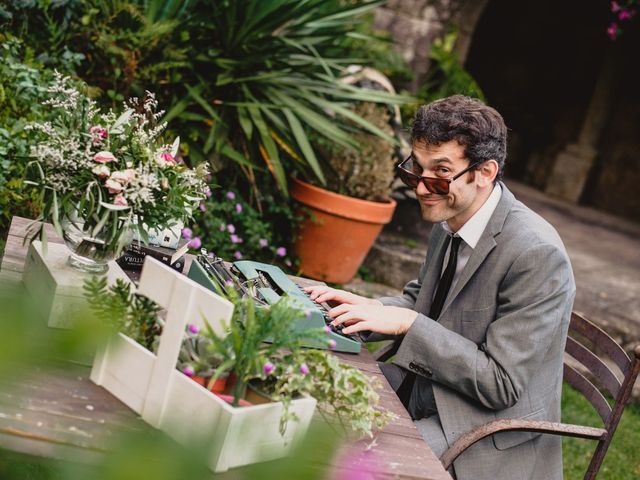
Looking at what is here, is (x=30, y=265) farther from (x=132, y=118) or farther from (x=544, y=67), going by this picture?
(x=544, y=67)

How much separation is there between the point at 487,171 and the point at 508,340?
0.48 meters

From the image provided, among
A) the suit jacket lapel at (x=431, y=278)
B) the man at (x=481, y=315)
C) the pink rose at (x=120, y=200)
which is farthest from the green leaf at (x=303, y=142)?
the pink rose at (x=120, y=200)

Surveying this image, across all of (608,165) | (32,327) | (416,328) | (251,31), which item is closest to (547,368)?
(416,328)

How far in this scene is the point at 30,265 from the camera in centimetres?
184

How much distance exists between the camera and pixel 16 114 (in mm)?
3832

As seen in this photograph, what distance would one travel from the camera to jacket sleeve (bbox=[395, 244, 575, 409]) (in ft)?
6.84

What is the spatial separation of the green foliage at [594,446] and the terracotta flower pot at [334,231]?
4.94ft

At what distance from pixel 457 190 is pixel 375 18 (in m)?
4.97

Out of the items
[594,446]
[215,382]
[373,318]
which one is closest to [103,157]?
[215,382]

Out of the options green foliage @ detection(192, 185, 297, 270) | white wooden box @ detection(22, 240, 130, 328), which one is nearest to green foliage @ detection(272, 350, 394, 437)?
white wooden box @ detection(22, 240, 130, 328)

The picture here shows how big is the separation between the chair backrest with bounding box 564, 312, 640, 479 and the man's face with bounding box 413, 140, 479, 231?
592 mm

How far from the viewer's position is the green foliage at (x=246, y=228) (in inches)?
186

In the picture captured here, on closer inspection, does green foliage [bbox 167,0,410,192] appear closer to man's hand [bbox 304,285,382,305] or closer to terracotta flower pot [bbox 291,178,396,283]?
terracotta flower pot [bbox 291,178,396,283]

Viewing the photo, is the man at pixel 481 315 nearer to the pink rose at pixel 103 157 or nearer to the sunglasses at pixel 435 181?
the sunglasses at pixel 435 181
